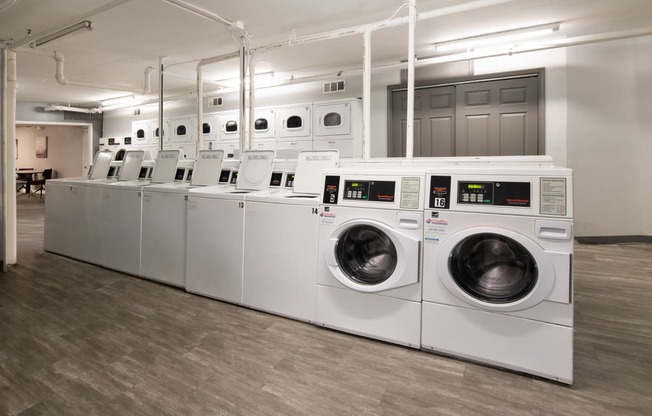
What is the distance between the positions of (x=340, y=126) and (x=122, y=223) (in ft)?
10.4

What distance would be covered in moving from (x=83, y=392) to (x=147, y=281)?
184 cm

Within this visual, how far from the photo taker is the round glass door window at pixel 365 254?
224cm

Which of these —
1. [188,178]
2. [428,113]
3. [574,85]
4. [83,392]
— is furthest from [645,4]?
[83,392]

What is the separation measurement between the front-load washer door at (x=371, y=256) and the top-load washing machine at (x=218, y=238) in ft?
2.91

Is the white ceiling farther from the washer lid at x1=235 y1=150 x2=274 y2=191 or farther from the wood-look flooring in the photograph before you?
the wood-look flooring

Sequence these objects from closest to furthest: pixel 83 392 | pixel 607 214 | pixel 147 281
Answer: pixel 83 392 < pixel 147 281 < pixel 607 214

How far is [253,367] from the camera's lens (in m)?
1.97

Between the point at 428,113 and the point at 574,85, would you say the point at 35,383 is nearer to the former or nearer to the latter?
the point at 428,113

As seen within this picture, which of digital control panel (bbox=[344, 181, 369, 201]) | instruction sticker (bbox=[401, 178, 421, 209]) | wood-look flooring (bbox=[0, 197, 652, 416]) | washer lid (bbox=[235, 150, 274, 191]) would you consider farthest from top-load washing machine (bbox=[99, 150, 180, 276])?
instruction sticker (bbox=[401, 178, 421, 209])

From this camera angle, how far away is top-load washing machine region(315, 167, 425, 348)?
211cm

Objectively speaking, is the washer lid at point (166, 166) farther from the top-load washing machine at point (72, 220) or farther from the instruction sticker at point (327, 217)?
the instruction sticker at point (327, 217)

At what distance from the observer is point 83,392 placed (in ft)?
5.65

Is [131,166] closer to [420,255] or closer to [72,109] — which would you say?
[420,255]

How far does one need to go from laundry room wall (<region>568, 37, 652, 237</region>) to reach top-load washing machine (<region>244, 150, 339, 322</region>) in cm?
391
